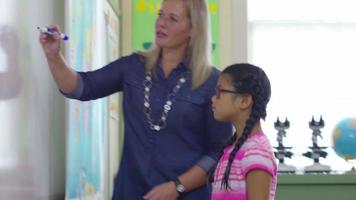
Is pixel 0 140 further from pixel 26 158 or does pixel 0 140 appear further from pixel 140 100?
pixel 140 100

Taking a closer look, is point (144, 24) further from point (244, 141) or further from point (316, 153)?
point (244, 141)

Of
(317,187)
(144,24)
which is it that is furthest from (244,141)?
(144,24)

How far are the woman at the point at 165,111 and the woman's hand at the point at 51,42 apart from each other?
0.20 ft

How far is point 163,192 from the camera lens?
1579mm

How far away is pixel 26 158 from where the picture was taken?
1.73 meters

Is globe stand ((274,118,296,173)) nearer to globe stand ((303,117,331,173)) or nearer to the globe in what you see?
globe stand ((303,117,331,173))

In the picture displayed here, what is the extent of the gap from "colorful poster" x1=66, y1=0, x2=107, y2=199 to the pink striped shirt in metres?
0.66

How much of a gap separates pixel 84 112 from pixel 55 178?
0.35 metres

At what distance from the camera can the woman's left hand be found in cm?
157

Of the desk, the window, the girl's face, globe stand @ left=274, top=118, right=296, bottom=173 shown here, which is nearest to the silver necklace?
the girl's face

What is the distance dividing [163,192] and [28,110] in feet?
1.51

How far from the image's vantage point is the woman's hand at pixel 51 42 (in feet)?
4.82

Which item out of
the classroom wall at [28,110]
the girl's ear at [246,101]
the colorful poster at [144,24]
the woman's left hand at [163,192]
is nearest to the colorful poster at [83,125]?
the classroom wall at [28,110]

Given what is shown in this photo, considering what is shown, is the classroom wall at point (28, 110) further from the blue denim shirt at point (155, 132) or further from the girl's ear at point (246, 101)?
the girl's ear at point (246, 101)
